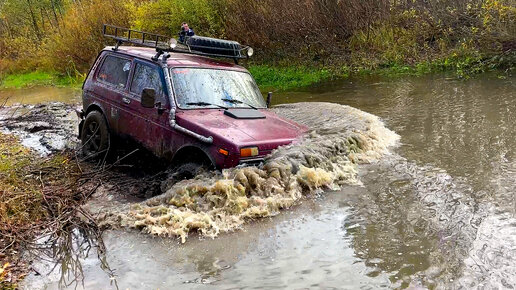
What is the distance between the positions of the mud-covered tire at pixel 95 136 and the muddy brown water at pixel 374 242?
9.53 feet

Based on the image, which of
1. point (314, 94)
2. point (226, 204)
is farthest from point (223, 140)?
point (314, 94)

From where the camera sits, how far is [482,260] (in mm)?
4055

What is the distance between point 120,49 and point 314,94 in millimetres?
7542

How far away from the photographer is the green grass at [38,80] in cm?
→ 2460

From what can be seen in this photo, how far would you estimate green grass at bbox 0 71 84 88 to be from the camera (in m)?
24.6

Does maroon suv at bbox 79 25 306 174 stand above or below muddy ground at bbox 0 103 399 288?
above

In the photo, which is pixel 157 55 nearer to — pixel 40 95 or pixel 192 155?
pixel 192 155

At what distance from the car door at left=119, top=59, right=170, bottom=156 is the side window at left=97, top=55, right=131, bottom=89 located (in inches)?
9.7

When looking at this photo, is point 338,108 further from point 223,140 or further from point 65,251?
point 65,251

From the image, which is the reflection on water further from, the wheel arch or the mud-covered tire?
the wheel arch

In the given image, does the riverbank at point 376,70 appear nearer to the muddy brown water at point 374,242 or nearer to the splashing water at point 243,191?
the muddy brown water at point 374,242

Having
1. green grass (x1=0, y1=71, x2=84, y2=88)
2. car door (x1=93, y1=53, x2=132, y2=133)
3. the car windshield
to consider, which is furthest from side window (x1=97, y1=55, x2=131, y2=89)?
green grass (x1=0, y1=71, x2=84, y2=88)

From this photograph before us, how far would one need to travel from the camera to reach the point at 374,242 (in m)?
4.53

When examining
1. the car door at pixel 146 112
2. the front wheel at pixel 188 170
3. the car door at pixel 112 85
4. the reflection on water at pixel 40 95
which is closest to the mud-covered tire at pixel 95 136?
the car door at pixel 112 85
